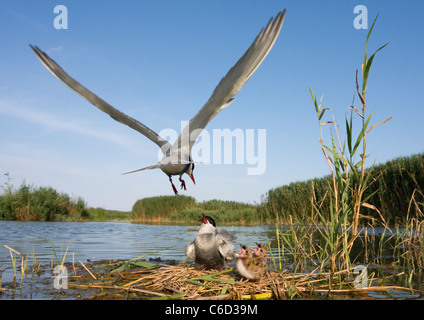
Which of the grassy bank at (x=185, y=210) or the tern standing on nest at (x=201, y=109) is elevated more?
the tern standing on nest at (x=201, y=109)

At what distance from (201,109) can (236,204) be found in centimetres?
Answer: 2468

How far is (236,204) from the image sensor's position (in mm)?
29094

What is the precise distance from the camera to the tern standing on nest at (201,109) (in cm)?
438

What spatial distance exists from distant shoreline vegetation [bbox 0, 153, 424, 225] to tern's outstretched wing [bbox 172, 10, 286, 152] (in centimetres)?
1296

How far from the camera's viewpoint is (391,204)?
59.6 ft

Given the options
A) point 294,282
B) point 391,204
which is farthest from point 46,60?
point 391,204

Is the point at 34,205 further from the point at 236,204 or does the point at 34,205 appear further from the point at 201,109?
the point at 201,109

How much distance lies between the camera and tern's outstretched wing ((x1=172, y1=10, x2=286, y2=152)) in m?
4.36

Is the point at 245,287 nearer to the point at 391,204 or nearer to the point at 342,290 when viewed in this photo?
the point at 342,290

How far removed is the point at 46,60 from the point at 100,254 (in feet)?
15.2

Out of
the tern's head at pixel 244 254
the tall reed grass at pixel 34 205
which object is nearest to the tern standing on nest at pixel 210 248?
the tern's head at pixel 244 254

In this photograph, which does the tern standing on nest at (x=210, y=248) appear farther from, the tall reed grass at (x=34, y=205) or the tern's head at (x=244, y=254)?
the tall reed grass at (x=34, y=205)

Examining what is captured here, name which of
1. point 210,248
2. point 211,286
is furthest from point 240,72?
point 211,286

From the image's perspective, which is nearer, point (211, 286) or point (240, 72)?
point (211, 286)
